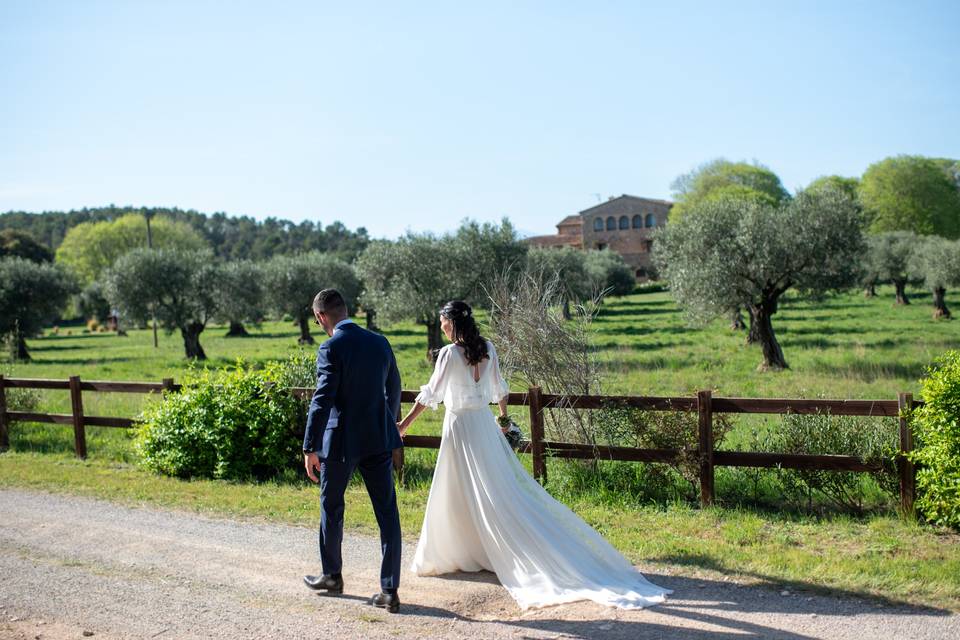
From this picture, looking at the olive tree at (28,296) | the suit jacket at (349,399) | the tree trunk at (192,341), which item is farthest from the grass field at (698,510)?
the olive tree at (28,296)

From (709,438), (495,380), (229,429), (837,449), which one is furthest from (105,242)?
(837,449)

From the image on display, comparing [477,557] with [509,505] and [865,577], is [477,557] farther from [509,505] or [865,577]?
[865,577]

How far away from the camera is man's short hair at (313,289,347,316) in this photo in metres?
5.50

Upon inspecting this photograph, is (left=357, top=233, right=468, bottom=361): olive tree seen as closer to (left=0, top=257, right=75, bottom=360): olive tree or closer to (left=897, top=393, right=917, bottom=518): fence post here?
(left=0, top=257, right=75, bottom=360): olive tree

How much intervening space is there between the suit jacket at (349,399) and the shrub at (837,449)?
4.35m

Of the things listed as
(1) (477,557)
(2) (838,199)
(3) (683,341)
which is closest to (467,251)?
(3) (683,341)

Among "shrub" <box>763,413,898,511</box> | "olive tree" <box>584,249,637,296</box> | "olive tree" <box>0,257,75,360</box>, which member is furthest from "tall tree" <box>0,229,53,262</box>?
"shrub" <box>763,413,898,511</box>

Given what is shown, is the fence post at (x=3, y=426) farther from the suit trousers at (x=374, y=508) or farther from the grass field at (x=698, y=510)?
the suit trousers at (x=374, y=508)

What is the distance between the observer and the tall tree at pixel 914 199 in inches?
3221

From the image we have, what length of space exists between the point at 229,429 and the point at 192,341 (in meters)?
29.7

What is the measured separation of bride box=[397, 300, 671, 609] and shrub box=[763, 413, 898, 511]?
110 inches

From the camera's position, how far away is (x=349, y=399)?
211 inches

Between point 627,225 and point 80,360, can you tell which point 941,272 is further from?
point 627,225

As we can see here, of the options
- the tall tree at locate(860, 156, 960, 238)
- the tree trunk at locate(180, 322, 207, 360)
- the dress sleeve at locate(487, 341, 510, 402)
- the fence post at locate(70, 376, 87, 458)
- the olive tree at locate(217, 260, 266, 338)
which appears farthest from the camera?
the tall tree at locate(860, 156, 960, 238)
